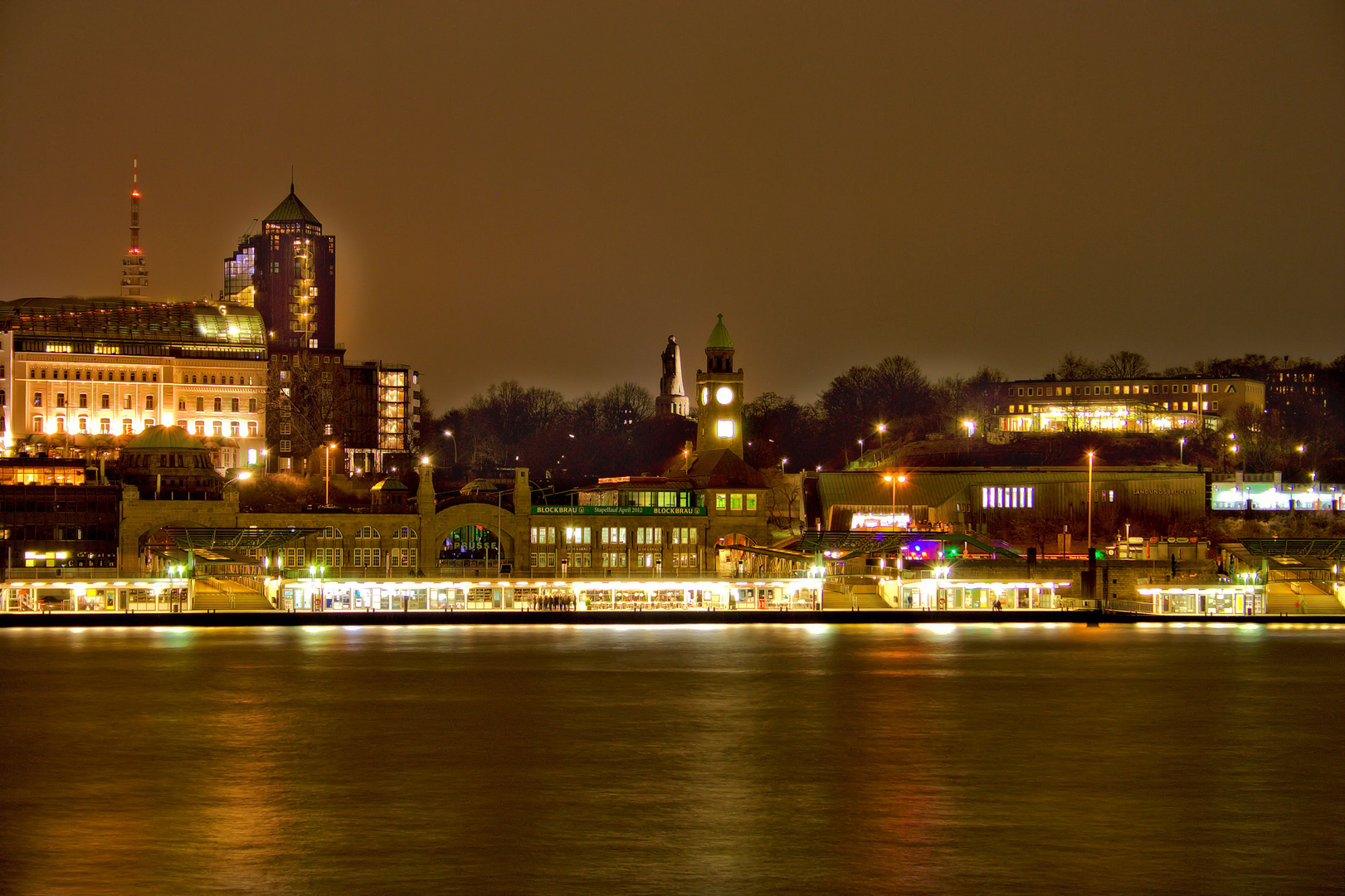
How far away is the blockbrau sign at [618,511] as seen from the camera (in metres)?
110

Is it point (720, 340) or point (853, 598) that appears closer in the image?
point (853, 598)

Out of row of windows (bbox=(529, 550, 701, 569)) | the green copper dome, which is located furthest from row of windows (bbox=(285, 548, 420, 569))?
the green copper dome

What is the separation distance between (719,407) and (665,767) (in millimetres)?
81119

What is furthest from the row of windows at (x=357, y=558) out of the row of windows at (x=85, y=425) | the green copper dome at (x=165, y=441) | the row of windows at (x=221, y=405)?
the row of windows at (x=221, y=405)

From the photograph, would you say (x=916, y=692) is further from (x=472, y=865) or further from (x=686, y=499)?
(x=686, y=499)

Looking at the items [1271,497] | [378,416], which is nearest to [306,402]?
[378,416]

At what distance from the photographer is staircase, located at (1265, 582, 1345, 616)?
325 feet

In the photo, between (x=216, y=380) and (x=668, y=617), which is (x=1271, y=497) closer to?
(x=668, y=617)

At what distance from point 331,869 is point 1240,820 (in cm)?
2589

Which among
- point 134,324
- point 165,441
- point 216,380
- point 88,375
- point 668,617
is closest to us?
point 668,617

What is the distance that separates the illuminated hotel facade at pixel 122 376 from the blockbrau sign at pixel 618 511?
44411 mm

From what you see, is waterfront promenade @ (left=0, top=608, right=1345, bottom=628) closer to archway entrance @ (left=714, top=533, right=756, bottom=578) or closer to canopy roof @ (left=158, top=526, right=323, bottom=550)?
canopy roof @ (left=158, top=526, right=323, bottom=550)

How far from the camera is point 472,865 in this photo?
39.0 meters

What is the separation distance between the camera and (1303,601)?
100 m
